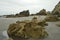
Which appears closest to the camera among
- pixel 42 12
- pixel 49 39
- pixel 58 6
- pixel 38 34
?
pixel 49 39

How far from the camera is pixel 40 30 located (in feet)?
107

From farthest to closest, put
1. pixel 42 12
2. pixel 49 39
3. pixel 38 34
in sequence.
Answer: pixel 42 12 < pixel 38 34 < pixel 49 39

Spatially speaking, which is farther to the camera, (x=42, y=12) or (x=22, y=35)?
(x=42, y=12)

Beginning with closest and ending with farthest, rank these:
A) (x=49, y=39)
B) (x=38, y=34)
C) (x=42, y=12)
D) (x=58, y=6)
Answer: (x=49, y=39) → (x=38, y=34) → (x=58, y=6) → (x=42, y=12)

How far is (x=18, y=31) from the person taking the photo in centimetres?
3200

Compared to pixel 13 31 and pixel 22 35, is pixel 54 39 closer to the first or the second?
pixel 22 35

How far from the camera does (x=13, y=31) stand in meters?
32.6

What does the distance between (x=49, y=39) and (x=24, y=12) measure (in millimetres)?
102173

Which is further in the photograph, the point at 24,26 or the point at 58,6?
the point at 58,6

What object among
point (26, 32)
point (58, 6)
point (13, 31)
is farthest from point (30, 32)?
point (58, 6)

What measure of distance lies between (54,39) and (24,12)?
335 ft

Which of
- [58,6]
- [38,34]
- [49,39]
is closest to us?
[49,39]

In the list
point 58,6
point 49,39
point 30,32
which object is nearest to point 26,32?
point 30,32

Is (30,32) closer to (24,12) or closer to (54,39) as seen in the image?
(54,39)
